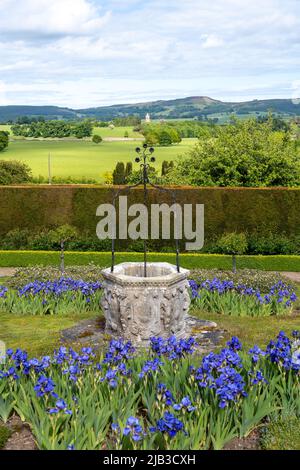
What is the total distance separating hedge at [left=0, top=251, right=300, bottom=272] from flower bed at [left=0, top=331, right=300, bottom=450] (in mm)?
11385

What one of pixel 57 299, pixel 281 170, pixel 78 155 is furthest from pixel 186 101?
pixel 57 299

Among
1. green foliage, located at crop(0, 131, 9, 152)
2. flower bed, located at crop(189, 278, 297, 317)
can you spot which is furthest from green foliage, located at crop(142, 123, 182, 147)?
flower bed, located at crop(189, 278, 297, 317)

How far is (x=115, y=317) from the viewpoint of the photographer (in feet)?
34.0

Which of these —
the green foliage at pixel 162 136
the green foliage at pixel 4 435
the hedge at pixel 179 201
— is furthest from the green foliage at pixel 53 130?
the green foliage at pixel 4 435

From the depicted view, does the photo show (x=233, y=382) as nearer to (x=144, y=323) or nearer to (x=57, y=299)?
(x=144, y=323)

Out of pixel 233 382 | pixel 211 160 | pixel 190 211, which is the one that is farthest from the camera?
pixel 211 160

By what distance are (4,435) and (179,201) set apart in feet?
50.8

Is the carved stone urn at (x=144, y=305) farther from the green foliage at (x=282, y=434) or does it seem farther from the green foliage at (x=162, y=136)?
the green foliage at (x=162, y=136)

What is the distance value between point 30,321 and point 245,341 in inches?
179

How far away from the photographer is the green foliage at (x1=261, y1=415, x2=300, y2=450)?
6488mm

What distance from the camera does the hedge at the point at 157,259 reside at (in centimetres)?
1938

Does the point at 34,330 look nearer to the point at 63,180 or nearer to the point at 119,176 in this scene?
the point at 119,176

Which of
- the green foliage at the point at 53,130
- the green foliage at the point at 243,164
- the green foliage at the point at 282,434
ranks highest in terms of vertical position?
the green foliage at the point at 53,130

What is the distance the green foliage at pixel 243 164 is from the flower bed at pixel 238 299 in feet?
46.2
